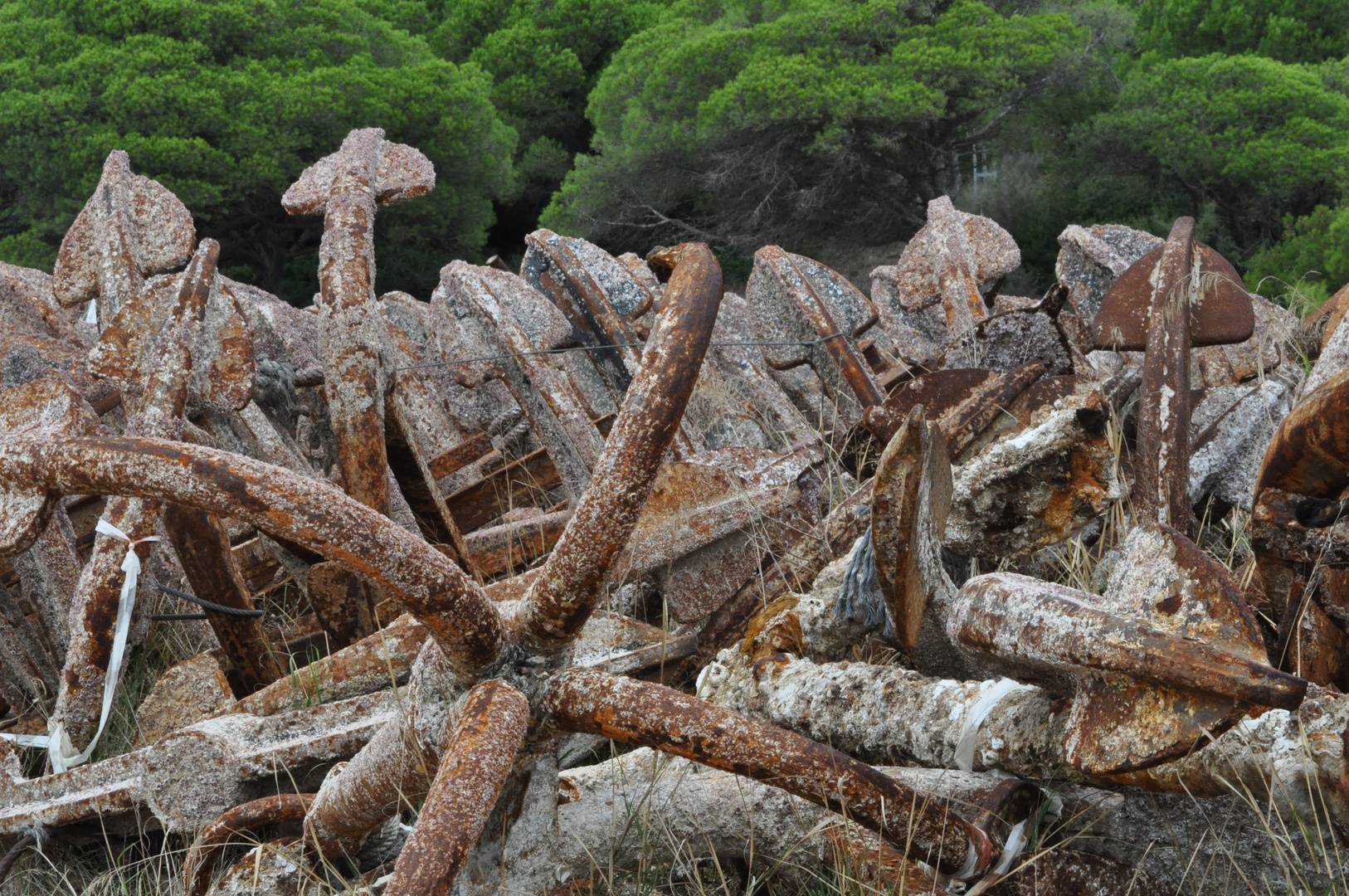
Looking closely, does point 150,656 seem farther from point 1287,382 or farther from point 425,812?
point 1287,382

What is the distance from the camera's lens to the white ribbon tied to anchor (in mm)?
2883

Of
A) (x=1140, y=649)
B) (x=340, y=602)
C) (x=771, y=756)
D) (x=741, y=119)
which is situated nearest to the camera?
(x=1140, y=649)

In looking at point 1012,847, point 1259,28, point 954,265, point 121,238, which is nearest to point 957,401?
point 1012,847

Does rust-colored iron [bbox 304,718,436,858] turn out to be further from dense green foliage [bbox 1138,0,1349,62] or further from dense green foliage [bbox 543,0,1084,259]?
dense green foliage [bbox 1138,0,1349,62]

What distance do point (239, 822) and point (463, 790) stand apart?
98 centimetres

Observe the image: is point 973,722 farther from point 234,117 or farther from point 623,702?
point 234,117

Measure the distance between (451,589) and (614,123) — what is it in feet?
49.7

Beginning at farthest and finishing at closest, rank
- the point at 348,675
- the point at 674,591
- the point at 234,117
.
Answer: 1. the point at 234,117
2. the point at 674,591
3. the point at 348,675

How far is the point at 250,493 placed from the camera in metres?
1.52

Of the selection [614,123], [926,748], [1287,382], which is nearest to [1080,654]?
[926,748]

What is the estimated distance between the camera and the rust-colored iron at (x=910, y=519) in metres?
1.94

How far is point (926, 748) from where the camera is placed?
6.97 ft

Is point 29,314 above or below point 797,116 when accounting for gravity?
above

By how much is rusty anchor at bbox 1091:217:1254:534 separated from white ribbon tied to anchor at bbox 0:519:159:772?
2.47 m
